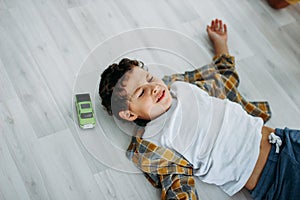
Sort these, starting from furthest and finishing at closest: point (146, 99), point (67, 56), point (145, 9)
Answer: point (145, 9)
point (67, 56)
point (146, 99)

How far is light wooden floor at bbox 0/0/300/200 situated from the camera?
1072mm

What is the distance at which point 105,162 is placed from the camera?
1.08 meters

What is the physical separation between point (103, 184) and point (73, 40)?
19.0 inches

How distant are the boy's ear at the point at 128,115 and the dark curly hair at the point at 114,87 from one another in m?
0.01

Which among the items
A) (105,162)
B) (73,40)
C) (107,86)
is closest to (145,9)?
(73,40)

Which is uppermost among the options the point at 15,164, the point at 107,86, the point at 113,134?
the point at 107,86

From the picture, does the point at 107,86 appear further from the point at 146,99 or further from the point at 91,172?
the point at 91,172

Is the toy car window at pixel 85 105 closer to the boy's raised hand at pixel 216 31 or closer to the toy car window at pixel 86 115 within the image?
the toy car window at pixel 86 115

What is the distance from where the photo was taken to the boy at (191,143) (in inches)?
40.9

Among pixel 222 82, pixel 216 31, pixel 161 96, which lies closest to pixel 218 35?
pixel 216 31

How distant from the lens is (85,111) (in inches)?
43.8

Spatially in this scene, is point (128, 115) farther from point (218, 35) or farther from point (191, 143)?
point (218, 35)

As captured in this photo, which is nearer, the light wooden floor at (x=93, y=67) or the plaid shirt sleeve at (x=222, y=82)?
the light wooden floor at (x=93, y=67)

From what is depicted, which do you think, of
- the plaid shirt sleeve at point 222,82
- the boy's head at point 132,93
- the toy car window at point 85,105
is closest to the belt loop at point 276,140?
the plaid shirt sleeve at point 222,82
